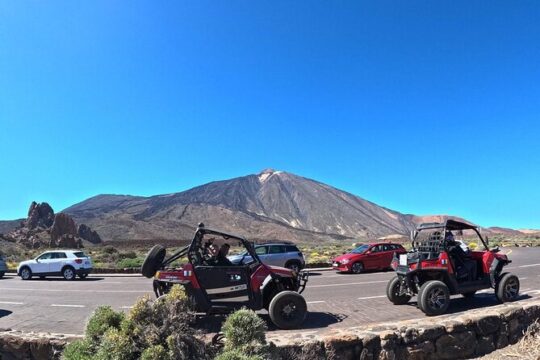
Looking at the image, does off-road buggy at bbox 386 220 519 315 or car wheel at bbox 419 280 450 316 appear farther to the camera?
off-road buggy at bbox 386 220 519 315

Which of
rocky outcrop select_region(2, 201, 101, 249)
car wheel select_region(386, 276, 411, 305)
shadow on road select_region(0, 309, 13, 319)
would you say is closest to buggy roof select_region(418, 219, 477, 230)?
car wheel select_region(386, 276, 411, 305)

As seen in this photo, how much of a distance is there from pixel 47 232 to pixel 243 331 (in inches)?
3464

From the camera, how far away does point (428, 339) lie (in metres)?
6.43

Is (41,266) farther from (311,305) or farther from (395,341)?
(395,341)

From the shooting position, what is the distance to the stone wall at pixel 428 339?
570 cm

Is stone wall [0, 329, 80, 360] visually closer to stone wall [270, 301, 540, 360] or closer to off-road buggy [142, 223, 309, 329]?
off-road buggy [142, 223, 309, 329]

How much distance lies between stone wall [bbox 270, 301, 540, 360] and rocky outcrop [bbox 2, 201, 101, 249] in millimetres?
73650

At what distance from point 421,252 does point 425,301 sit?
1.47m

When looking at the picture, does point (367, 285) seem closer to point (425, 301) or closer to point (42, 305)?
point (425, 301)

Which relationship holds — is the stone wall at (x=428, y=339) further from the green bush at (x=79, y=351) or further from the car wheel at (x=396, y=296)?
the car wheel at (x=396, y=296)

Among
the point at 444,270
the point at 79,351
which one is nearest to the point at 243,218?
the point at 444,270

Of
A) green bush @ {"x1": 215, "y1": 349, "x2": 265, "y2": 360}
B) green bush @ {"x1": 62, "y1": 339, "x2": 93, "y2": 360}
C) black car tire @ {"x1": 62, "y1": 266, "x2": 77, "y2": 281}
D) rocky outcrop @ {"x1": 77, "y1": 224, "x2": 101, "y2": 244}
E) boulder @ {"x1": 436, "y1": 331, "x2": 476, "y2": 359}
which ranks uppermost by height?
rocky outcrop @ {"x1": 77, "y1": 224, "x2": 101, "y2": 244}

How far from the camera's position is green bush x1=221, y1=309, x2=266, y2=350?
5.20 metres

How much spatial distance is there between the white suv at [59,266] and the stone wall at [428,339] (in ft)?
66.2
